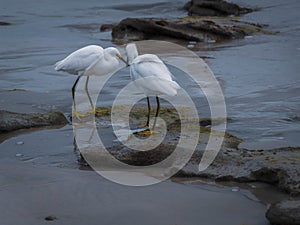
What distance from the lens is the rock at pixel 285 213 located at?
450cm

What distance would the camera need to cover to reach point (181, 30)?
1358 centimetres

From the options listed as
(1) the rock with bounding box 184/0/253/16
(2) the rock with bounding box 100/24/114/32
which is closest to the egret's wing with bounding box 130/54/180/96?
(2) the rock with bounding box 100/24/114/32

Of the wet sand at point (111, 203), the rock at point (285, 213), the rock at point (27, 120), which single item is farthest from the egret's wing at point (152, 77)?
the rock at point (285, 213)

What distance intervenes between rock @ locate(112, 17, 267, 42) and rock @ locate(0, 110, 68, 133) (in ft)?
21.0

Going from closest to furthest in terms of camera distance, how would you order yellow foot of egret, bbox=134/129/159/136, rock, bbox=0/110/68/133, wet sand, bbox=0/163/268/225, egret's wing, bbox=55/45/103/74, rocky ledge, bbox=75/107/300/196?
wet sand, bbox=0/163/268/225
rocky ledge, bbox=75/107/300/196
yellow foot of egret, bbox=134/129/159/136
rock, bbox=0/110/68/133
egret's wing, bbox=55/45/103/74

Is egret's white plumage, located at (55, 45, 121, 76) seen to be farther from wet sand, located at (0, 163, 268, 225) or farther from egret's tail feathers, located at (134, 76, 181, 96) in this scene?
wet sand, located at (0, 163, 268, 225)

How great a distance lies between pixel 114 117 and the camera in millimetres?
7262

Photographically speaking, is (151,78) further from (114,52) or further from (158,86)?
(114,52)

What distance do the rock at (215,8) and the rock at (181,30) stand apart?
9.87 feet

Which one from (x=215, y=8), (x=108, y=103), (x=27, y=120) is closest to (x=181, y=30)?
(x=215, y=8)

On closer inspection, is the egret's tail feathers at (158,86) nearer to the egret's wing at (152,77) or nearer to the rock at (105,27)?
the egret's wing at (152,77)

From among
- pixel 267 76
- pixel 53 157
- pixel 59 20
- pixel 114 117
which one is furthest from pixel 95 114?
pixel 59 20

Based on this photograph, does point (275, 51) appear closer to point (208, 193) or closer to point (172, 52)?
point (172, 52)

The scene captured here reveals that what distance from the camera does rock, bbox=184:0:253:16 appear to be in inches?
681
